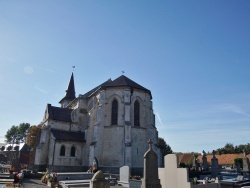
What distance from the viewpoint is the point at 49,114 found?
94.1 ft

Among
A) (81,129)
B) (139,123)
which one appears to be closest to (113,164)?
(139,123)

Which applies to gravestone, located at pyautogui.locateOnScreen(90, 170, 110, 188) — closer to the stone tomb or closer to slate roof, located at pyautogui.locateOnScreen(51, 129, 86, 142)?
the stone tomb

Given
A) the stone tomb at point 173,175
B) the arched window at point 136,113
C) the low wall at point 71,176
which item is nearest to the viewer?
the stone tomb at point 173,175

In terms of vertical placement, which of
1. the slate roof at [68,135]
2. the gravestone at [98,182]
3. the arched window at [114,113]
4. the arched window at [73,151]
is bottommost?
the gravestone at [98,182]

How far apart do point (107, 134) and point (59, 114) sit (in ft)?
32.5

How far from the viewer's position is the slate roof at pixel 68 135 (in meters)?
26.0

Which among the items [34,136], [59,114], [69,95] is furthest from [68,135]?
[69,95]

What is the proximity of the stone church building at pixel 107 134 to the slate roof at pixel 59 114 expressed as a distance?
0.14m

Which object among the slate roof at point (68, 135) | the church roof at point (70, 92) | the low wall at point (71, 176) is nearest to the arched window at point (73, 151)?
the slate roof at point (68, 135)

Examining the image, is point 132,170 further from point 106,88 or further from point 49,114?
point 49,114

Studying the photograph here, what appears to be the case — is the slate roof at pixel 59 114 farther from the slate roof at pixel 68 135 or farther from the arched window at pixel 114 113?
the arched window at pixel 114 113

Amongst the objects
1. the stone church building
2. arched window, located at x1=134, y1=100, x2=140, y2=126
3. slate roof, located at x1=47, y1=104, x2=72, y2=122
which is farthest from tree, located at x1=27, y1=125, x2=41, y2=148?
arched window, located at x1=134, y1=100, x2=140, y2=126

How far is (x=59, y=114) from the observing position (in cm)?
3006

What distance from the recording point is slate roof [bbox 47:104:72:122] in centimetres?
2898
